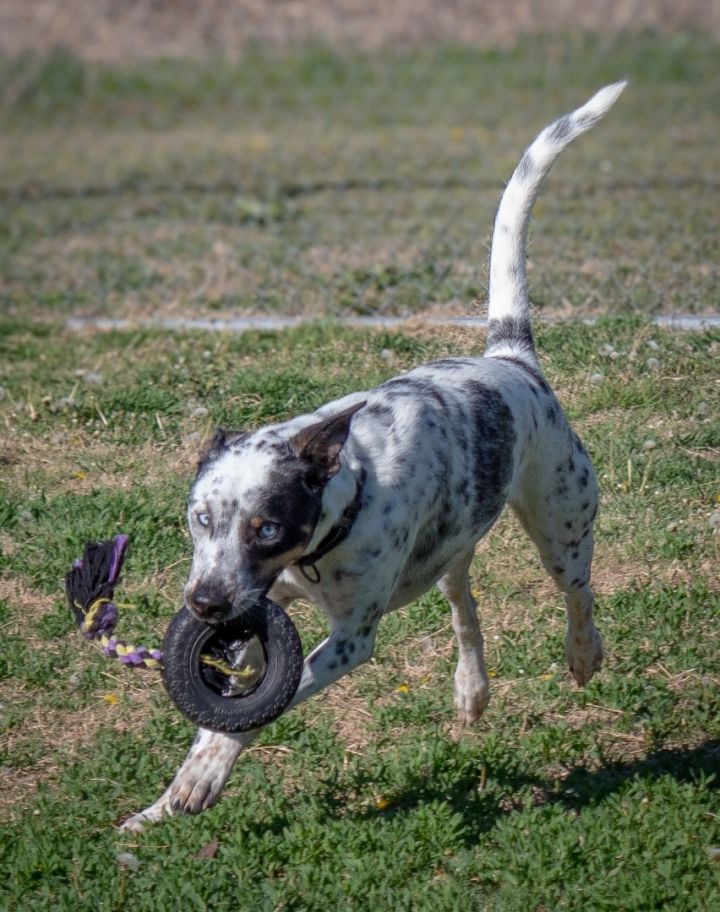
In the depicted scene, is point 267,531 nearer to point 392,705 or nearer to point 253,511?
point 253,511

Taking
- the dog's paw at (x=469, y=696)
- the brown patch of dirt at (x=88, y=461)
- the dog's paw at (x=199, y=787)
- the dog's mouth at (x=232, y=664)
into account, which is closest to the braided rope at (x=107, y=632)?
the dog's mouth at (x=232, y=664)

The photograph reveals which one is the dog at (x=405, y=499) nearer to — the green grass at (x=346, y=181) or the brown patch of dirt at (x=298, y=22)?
the green grass at (x=346, y=181)

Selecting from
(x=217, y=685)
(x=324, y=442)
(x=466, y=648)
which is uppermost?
(x=324, y=442)

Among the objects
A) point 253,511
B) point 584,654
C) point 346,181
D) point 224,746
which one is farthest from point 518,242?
point 346,181

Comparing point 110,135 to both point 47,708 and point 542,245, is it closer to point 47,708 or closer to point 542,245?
point 542,245

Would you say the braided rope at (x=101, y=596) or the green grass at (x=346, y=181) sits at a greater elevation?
the braided rope at (x=101, y=596)

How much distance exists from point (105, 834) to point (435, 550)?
1.11 metres

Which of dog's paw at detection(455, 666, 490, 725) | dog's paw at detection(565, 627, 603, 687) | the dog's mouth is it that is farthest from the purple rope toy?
dog's paw at detection(565, 627, 603, 687)

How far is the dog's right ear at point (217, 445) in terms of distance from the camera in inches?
125

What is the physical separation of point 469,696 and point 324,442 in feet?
3.99

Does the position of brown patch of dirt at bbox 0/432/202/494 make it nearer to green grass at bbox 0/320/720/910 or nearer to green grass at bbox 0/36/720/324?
green grass at bbox 0/320/720/910

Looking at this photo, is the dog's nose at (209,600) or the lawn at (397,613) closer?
the dog's nose at (209,600)

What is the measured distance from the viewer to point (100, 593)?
11.7ft

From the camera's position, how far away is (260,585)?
3.05m
